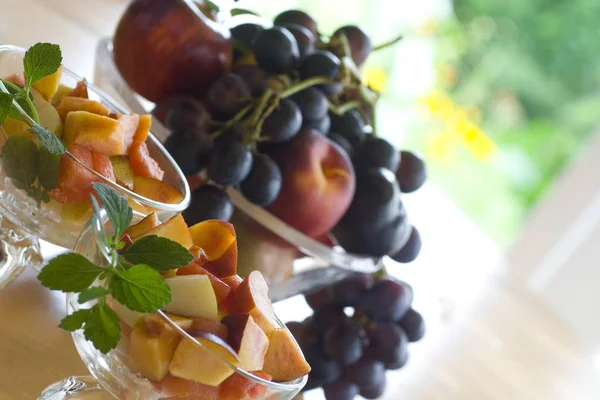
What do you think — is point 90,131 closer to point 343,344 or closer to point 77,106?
point 77,106

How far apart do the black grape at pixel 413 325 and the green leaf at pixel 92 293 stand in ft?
1.54

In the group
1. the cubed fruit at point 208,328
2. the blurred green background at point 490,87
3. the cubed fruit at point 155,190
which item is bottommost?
the blurred green background at point 490,87

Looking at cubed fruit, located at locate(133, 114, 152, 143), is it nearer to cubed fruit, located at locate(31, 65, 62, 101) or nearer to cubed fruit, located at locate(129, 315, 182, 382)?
cubed fruit, located at locate(31, 65, 62, 101)

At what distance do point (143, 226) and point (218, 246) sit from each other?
6 cm

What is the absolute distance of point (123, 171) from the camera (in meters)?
0.52

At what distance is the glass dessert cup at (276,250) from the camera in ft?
2.36

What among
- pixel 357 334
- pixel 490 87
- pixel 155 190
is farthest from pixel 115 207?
pixel 490 87

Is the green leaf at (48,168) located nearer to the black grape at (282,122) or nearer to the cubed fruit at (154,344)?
the cubed fruit at (154,344)

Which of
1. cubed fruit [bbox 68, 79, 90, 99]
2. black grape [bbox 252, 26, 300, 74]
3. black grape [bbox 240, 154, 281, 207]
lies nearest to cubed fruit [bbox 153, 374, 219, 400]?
cubed fruit [bbox 68, 79, 90, 99]

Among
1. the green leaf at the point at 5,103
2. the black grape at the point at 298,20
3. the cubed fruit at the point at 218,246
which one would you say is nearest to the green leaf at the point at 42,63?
the green leaf at the point at 5,103

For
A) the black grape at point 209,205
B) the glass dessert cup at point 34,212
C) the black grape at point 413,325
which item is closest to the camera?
the glass dessert cup at point 34,212

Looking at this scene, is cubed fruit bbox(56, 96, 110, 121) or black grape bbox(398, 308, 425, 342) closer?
cubed fruit bbox(56, 96, 110, 121)

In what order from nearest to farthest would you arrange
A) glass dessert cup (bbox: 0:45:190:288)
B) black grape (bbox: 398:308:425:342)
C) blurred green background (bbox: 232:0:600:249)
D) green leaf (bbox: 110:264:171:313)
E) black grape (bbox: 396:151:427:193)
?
green leaf (bbox: 110:264:171:313) < glass dessert cup (bbox: 0:45:190:288) < black grape (bbox: 398:308:425:342) < black grape (bbox: 396:151:427:193) < blurred green background (bbox: 232:0:600:249)

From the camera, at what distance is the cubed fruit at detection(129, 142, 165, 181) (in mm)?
529
